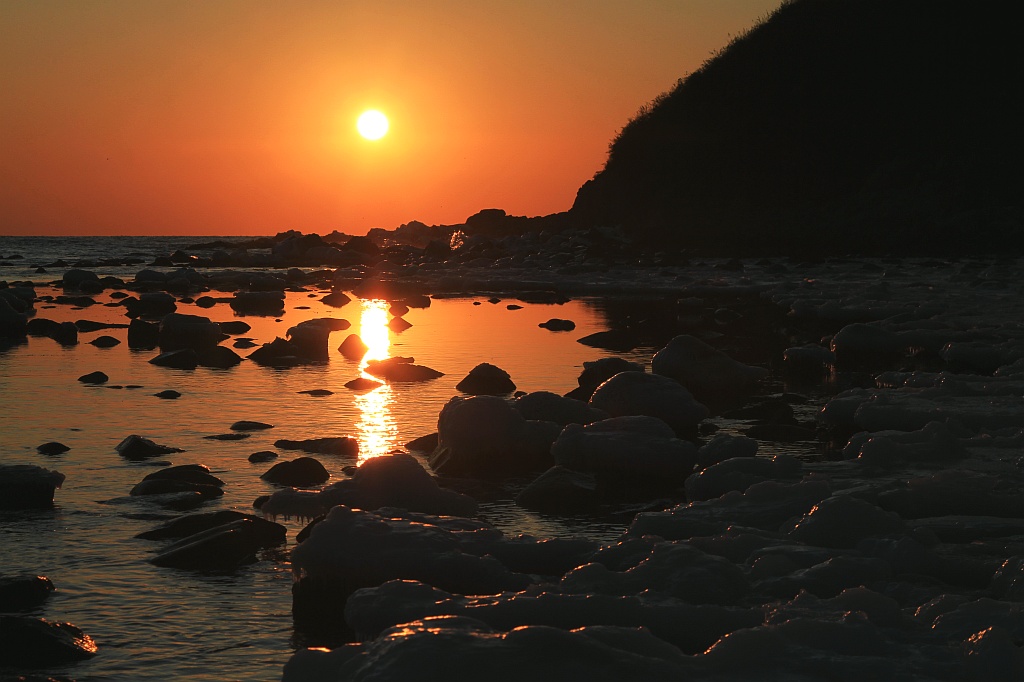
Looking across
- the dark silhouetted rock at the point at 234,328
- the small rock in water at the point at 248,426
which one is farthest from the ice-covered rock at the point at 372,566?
the dark silhouetted rock at the point at 234,328

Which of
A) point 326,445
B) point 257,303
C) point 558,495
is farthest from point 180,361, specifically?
point 257,303

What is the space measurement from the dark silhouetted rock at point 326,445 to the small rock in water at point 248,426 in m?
0.63

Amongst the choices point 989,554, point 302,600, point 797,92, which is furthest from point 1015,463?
point 797,92

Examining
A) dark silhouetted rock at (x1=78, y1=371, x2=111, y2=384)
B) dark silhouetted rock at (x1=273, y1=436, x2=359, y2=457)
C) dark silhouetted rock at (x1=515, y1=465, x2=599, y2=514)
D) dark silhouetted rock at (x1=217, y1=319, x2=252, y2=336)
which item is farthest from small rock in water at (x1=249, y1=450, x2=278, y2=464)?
dark silhouetted rock at (x1=217, y1=319, x2=252, y2=336)

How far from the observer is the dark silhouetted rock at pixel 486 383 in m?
9.52

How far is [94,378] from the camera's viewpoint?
10.1m

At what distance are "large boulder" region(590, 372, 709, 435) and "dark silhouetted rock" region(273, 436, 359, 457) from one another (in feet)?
6.20

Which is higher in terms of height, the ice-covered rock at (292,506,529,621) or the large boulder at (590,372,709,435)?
the large boulder at (590,372,709,435)

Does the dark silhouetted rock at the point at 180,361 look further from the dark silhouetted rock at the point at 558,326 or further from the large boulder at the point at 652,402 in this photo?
the dark silhouetted rock at the point at 558,326

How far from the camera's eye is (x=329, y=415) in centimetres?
842

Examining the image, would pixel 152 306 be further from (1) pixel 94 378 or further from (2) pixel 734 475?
(2) pixel 734 475

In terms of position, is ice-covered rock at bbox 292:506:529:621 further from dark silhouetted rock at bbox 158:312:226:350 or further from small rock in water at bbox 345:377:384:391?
dark silhouetted rock at bbox 158:312:226:350

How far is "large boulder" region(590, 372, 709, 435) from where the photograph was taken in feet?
25.6

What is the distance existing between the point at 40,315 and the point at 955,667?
17.7m
